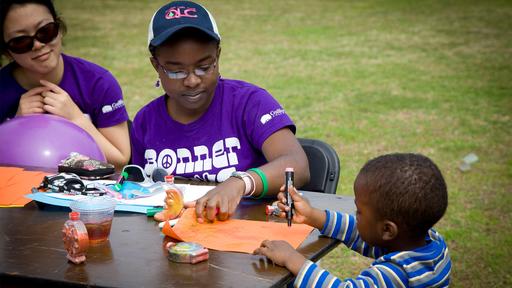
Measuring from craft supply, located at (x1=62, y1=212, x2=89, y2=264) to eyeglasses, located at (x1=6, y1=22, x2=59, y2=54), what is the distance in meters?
1.51

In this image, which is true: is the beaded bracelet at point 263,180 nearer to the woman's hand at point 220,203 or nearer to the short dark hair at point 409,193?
the woman's hand at point 220,203

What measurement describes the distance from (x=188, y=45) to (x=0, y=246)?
1.05 meters

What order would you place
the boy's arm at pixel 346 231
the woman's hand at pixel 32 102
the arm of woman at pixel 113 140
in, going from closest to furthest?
the boy's arm at pixel 346 231 < the woman's hand at pixel 32 102 < the arm of woman at pixel 113 140

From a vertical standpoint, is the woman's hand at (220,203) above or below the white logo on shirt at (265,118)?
below

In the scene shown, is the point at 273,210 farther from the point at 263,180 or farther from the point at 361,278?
the point at 361,278

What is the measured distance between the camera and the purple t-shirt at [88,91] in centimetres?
388

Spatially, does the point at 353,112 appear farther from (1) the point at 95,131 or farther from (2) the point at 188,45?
(2) the point at 188,45

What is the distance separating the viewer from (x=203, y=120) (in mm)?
3283

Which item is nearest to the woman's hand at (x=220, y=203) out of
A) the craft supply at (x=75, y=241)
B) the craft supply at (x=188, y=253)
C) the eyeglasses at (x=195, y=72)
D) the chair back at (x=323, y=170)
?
the craft supply at (x=188, y=253)

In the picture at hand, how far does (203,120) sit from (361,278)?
3.90 ft

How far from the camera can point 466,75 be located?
34.2 feet

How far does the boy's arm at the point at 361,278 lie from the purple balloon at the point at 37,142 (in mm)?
1500

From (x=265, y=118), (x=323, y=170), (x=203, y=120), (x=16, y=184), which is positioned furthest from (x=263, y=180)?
(x=16, y=184)

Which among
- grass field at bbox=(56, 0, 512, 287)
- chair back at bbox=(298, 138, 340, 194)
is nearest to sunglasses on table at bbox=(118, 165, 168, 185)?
chair back at bbox=(298, 138, 340, 194)
